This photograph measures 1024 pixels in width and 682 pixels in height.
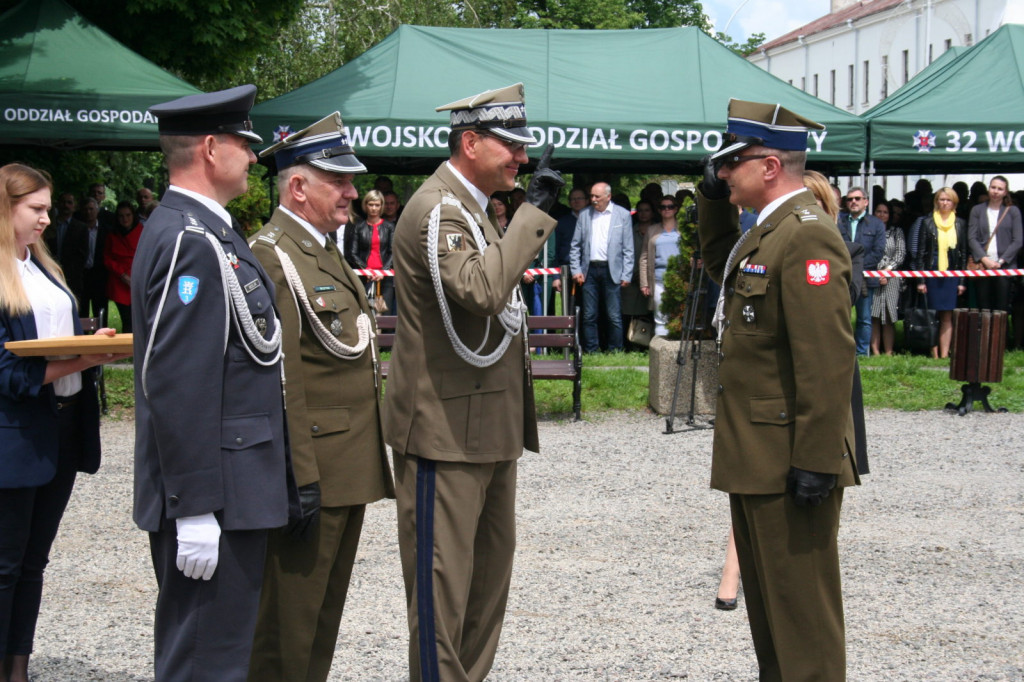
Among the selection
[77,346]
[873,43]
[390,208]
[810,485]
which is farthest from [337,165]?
[873,43]

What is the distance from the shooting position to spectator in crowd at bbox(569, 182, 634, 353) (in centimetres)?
1395

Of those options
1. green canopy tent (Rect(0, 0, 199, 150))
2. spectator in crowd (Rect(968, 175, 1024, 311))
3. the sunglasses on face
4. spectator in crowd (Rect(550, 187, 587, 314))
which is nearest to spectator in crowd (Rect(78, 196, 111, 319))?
green canopy tent (Rect(0, 0, 199, 150))

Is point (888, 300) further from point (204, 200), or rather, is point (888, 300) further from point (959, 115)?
point (204, 200)

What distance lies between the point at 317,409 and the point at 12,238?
1.41 meters

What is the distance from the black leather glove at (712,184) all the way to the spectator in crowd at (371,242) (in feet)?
31.3

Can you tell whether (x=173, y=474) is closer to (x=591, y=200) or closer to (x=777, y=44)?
(x=591, y=200)

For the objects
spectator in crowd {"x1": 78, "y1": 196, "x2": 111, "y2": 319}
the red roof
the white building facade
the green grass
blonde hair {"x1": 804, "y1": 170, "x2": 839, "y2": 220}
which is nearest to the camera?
blonde hair {"x1": 804, "y1": 170, "x2": 839, "y2": 220}

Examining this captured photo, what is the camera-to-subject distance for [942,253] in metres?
14.4

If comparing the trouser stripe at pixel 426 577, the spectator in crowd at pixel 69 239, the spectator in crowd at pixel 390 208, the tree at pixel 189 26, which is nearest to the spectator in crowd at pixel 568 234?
the spectator in crowd at pixel 390 208

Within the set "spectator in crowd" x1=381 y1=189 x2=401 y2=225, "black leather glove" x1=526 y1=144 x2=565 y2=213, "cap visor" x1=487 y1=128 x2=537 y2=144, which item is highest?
"spectator in crowd" x1=381 y1=189 x2=401 y2=225

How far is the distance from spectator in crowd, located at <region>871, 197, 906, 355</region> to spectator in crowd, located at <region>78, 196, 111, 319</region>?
10.5 m

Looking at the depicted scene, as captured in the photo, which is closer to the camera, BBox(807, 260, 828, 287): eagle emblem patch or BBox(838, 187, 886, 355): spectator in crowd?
BBox(807, 260, 828, 287): eagle emblem patch

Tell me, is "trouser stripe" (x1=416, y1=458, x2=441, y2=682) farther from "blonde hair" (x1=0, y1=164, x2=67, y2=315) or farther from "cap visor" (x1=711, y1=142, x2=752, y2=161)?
"blonde hair" (x1=0, y1=164, x2=67, y2=315)

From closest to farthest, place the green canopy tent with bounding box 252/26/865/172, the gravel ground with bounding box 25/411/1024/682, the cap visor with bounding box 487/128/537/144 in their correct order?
the cap visor with bounding box 487/128/537/144
the gravel ground with bounding box 25/411/1024/682
the green canopy tent with bounding box 252/26/865/172
